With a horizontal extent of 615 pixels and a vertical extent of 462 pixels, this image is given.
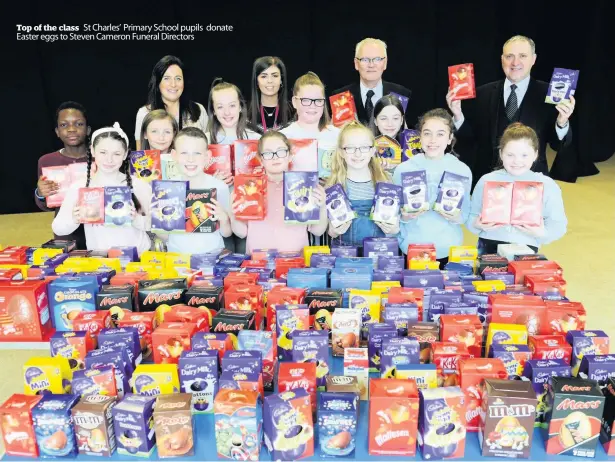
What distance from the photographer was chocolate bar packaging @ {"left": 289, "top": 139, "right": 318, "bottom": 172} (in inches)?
157

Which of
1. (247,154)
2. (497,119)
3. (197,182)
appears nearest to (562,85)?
(497,119)

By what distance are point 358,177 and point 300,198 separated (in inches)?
24.4

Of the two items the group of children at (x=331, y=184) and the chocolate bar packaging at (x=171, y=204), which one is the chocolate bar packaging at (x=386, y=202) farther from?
the chocolate bar packaging at (x=171, y=204)

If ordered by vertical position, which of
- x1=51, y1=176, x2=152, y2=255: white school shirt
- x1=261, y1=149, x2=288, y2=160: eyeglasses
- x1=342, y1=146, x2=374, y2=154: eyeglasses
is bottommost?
x1=51, y1=176, x2=152, y2=255: white school shirt

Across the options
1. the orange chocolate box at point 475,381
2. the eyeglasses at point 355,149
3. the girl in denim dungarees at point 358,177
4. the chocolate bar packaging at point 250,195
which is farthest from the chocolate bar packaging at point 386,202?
the orange chocolate box at point 475,381

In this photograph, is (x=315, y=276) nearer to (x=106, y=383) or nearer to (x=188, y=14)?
(x=106, y=383)

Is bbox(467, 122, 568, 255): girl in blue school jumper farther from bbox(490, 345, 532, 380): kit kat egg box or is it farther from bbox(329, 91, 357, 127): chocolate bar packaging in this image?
bbox(490, 345, 532, 380): kit kat egg box

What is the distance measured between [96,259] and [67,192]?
654mm

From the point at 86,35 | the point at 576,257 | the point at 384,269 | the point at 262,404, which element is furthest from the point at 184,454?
the point at 86,35

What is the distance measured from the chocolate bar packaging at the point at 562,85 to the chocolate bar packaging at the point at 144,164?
279 centimetres

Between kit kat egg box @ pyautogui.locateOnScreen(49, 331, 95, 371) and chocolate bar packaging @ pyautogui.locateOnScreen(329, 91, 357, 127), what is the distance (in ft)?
8.60

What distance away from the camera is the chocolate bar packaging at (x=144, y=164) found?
4.05 metres

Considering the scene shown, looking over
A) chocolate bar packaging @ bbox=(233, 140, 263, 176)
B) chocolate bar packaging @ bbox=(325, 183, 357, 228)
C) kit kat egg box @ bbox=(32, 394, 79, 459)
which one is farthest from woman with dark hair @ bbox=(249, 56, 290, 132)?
kit kat egg box @ bbox=(32, 394, 79, 459)

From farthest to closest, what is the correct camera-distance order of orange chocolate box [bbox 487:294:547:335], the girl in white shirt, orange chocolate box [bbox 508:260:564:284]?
the girl in white shirt
orange chocolate box [bbox 508:260:564:284]
orange chocolate box [bbox 487:294:547:335]
